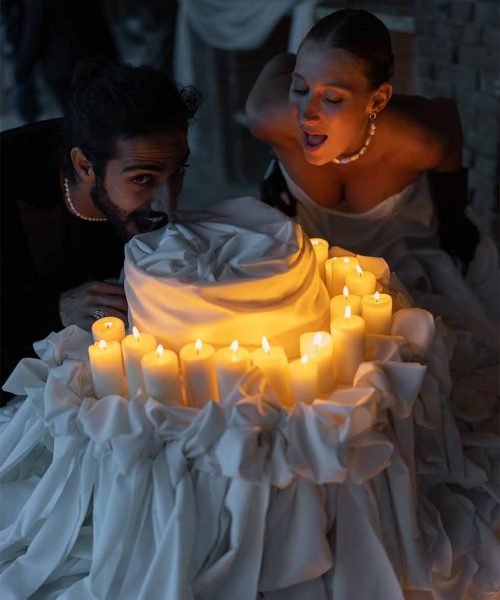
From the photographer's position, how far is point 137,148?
49.6 inches

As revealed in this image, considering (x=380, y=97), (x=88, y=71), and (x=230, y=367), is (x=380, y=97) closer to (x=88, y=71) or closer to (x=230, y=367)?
(x=88, y=71)

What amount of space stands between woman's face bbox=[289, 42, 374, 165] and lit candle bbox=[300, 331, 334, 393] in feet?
1.49

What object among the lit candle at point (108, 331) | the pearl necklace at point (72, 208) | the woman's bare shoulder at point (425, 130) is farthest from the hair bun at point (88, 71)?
the woman's bare shoulder at point (425, 130)

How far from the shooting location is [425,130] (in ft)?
5.11

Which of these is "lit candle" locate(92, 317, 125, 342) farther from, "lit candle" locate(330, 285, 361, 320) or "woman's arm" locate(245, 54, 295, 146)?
"woman's arm" locate(245, 54, 295, 146)

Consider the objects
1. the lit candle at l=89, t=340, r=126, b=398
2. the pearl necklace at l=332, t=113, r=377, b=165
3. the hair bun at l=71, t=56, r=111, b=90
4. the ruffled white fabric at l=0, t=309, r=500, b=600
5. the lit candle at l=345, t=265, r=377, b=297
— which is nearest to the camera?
the ruffled white fabric at l=0, t=309, r=500, b=600

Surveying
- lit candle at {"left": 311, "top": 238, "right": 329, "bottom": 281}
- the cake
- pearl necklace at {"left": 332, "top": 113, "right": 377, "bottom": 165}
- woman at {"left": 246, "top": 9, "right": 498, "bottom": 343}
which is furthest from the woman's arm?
the cake

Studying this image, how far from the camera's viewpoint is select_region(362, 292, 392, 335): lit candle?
1.15 m

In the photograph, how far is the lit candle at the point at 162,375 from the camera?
1034mm

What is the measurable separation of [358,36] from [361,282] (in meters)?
0.42

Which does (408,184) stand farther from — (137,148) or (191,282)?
(191,282)

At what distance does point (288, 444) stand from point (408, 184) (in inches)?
33.8

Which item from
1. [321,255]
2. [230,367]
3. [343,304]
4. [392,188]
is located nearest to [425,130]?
[392,188]

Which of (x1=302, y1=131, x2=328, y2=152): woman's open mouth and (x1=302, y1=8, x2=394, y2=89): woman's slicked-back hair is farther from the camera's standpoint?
(x1=302, y1=131, x2=328, y2=152): woman's open mouth
